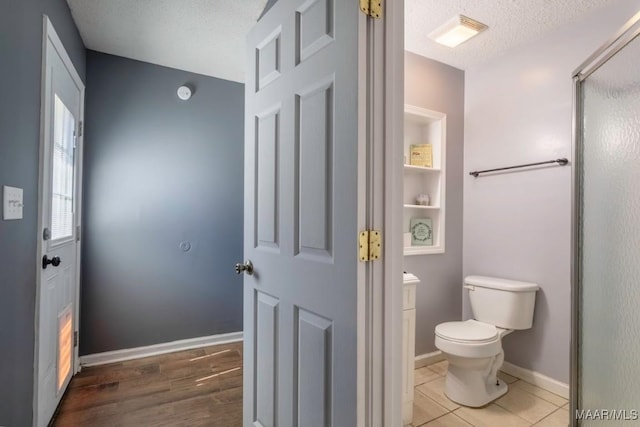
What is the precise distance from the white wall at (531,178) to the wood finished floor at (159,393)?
6.34 feet

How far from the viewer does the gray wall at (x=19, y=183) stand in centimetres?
114

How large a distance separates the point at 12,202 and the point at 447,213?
259 cm

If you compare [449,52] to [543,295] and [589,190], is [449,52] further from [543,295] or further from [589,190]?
[543,295]

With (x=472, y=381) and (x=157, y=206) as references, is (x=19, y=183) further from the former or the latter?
(x=472, y=381)

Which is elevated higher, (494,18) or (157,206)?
(494,18)

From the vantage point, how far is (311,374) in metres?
1.13

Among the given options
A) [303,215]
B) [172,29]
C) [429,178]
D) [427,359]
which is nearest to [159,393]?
[303,215]

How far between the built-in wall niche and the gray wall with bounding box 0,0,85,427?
7.27 ft

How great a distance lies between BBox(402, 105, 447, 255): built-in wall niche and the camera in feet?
8.44

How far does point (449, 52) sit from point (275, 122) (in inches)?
70.3

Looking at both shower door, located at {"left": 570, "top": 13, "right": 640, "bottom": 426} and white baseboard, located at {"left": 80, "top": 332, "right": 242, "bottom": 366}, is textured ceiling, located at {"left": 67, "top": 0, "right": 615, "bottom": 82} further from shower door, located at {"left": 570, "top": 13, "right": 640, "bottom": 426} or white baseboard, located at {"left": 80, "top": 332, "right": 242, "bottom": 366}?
white baseboard, located at {"left": 80, "top": 332, "right": 242, "bottom": 366}

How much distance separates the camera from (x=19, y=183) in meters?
1.27

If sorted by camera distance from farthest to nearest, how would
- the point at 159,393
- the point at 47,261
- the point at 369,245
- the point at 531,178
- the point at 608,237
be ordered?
the point at 531,178 < the point at 159,393 < the point at 47,261 < the point at 608,237 < the point at 369,245

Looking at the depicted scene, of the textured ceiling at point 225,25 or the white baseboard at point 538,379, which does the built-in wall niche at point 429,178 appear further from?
the white baseboard at point 538,379
